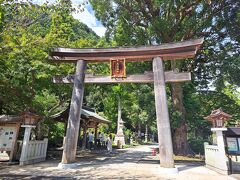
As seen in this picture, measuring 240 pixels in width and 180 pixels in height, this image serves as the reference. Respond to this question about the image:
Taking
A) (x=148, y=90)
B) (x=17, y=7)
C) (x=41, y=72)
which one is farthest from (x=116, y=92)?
(x=17, y=7)

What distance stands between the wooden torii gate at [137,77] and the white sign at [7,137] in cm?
311

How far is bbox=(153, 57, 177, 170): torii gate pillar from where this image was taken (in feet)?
25.5

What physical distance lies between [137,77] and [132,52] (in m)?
1.28

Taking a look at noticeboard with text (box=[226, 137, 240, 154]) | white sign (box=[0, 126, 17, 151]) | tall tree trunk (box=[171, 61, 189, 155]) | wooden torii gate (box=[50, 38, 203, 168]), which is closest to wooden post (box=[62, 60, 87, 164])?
wooden torii gate (box=[50, 38, 203, 168])

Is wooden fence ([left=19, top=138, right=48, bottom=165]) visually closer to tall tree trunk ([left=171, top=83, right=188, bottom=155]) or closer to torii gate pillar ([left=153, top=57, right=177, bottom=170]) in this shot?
torii gate pillar ([left=153, top=57, right=177, bottom=170])

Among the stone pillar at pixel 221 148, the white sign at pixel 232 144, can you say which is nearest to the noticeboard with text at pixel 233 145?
the white sign at pixel 232 144

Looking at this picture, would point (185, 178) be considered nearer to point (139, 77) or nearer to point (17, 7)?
point (139, 77)

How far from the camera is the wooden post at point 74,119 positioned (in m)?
8.45

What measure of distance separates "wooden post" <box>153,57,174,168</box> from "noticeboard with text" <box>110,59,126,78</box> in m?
1.54

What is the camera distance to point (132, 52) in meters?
9.41

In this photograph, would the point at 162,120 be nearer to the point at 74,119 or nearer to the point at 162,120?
the point at 162,120

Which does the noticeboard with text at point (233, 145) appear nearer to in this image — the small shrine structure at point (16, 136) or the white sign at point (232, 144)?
the white sign at point (232, 144)

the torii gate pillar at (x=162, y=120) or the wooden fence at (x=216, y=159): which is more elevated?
the torii gate pillar at (x=162, y=120)

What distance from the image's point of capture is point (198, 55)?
15203 mm
